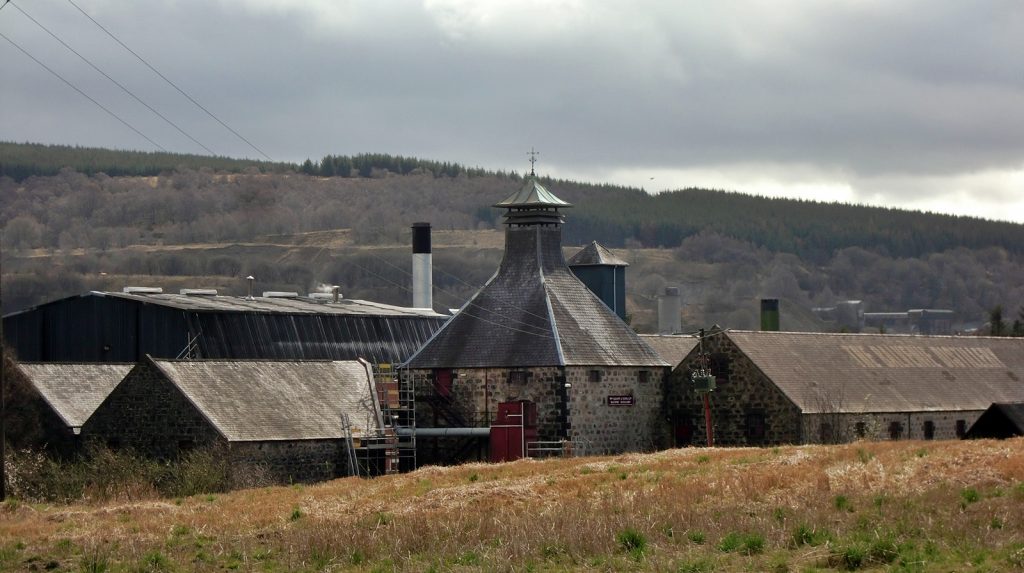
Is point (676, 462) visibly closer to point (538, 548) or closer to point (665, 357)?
point (538, 548)

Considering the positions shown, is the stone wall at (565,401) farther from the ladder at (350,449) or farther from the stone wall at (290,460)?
the stone wall at (290,460)

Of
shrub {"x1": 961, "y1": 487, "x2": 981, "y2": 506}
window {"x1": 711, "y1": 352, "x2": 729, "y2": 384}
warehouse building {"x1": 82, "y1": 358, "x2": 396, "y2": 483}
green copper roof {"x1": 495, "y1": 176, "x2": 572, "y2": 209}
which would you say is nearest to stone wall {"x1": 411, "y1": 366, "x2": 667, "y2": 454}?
window {"x1": 711, "y1": 352, "x2": 729, "y2": 384}

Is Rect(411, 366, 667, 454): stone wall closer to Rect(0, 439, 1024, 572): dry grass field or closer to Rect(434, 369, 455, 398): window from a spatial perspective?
Rect(434, 369, 455, 398): window

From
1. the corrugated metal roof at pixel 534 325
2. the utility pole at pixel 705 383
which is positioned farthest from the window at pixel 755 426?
the corrugated metal roof at pixel 534 325

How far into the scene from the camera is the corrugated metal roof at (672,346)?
6944 cm

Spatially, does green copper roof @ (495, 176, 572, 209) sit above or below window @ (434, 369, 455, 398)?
above

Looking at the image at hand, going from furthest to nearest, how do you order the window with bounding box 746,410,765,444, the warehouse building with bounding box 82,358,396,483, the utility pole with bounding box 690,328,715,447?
the window with bounding box 746,410,765,444 → the utility pole with bounding box 690,328,715,447 → the warehouse building with bounding box 82,358,396,483

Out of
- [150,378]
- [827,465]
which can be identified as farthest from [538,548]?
[150,378]

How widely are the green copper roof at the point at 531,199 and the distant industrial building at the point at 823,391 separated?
7883 millimetres

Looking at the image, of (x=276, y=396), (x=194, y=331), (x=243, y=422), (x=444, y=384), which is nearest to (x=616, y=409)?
(x=444, y=384)

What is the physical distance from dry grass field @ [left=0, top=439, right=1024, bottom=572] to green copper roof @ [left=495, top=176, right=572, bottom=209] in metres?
20.6

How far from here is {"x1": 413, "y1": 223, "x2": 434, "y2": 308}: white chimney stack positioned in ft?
276

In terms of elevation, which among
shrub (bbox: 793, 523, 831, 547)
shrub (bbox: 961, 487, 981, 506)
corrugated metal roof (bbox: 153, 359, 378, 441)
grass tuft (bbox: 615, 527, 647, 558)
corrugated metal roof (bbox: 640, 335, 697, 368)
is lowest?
grass tuft (bbox: 615, 527, 647, 558)

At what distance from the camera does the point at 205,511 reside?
123 ft
